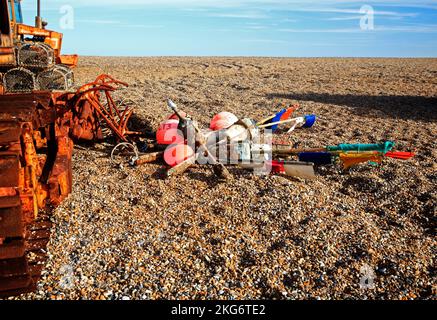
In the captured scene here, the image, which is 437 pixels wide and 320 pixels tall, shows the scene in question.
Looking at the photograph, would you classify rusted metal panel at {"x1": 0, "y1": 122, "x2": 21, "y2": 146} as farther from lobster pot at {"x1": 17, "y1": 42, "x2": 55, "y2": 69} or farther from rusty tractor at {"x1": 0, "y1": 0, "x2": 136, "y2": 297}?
lobster pot at {"x1": 17, "y1": 42, "x2": 55, "y2": 69}

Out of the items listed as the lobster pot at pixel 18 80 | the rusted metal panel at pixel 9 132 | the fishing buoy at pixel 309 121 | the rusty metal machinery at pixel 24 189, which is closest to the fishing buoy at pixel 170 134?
the rusty metal machinery at pixel 24 189

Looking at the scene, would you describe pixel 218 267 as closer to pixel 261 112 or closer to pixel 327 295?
pixel 327 295

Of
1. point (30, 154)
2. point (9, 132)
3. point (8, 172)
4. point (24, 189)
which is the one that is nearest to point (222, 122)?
point (30, 154)

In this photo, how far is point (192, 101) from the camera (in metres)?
12.5

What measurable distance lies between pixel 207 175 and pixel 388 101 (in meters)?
9.66

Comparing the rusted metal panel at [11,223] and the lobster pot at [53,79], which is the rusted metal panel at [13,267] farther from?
the lobster pot at [53,79]

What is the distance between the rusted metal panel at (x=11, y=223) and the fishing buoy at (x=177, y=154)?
334 cm

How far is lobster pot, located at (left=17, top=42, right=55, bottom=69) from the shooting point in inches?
394

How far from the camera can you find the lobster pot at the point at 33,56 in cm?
1002

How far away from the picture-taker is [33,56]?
396 inches

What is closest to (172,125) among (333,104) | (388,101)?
(333,104)

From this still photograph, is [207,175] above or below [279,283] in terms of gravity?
above

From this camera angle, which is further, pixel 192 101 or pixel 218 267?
pixel 192 101

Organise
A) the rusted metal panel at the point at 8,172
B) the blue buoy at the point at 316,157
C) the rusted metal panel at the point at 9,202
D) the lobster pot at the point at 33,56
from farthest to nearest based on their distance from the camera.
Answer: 1. the lobster pot at the point at 33,56
2. the blue buoy at the point at 316,157
3. the rusted metal panel at the point at 8,172
4. the rusted metal panel at the point at 9,202
